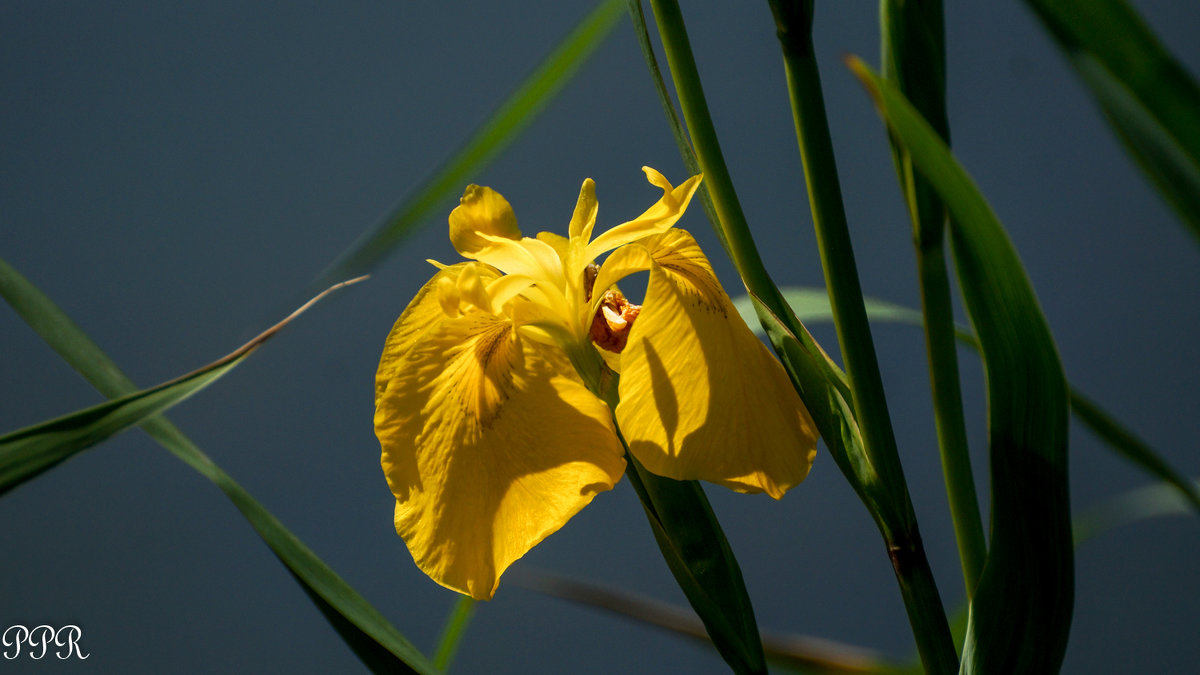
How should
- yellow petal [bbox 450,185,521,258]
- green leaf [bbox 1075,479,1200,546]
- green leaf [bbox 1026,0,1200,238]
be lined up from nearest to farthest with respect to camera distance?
green leaf [bbox 1026,0,1200,238] < yellow petal [bbox 450,185,521,258] < green leaf [bbox 1075,479,1200,546]

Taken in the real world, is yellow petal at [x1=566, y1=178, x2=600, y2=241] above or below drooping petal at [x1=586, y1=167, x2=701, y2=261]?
above

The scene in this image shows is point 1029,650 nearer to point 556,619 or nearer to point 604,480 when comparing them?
point 604,480

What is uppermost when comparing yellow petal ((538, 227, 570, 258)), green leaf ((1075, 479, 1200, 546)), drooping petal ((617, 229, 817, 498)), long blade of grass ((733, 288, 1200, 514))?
yellow petal ((538, 227, 570, 258))

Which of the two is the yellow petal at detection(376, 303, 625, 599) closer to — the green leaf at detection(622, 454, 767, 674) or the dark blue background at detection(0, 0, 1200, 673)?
the green leaf at detection(622, 454, 767, 674)

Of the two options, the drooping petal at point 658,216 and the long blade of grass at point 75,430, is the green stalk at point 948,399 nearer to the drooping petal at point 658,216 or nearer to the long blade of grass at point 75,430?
the drooping petal at point 658,216

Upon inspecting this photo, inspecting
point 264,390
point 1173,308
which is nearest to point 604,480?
point 264,390

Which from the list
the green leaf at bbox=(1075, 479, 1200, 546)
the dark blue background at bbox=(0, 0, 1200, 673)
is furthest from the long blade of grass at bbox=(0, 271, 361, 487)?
the dark blue background at bbox=(0, 0, 1200, 673)
